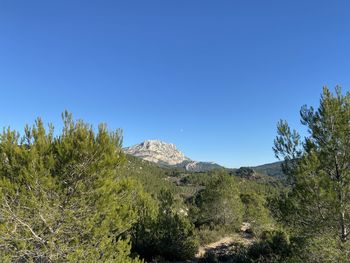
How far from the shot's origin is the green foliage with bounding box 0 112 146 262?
28.6 ft

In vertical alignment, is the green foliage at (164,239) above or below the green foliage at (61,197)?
below

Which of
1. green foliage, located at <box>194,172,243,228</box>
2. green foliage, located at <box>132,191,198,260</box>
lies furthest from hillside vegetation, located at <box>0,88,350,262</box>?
green foliage, located at <box>194,172,243,228</box>

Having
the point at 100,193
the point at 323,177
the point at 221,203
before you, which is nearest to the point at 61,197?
the point at 100,193

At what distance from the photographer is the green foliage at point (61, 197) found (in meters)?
8.71

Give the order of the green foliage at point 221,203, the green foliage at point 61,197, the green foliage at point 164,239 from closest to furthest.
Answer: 1. the green foliage at point 61,197
2. the green foliage at point 164,239
3. the green foliage at point 221,203

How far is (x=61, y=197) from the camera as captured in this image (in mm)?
9570

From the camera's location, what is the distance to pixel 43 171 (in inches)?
353

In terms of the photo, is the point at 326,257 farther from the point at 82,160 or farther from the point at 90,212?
the point at 82,160

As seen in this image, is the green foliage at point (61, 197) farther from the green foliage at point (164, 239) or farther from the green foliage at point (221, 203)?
the green foliage at point (221, 203)

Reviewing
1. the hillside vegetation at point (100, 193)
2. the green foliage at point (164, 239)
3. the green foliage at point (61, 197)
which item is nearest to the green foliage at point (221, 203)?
the green foliage at point (164, 239)

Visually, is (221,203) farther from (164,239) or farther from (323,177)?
(323,177)

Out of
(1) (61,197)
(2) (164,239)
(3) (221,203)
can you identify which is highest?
(1) (61,197)

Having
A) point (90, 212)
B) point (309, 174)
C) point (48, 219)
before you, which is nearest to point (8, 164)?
point (48, 219)

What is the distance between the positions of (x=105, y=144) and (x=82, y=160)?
1021 millimetres
